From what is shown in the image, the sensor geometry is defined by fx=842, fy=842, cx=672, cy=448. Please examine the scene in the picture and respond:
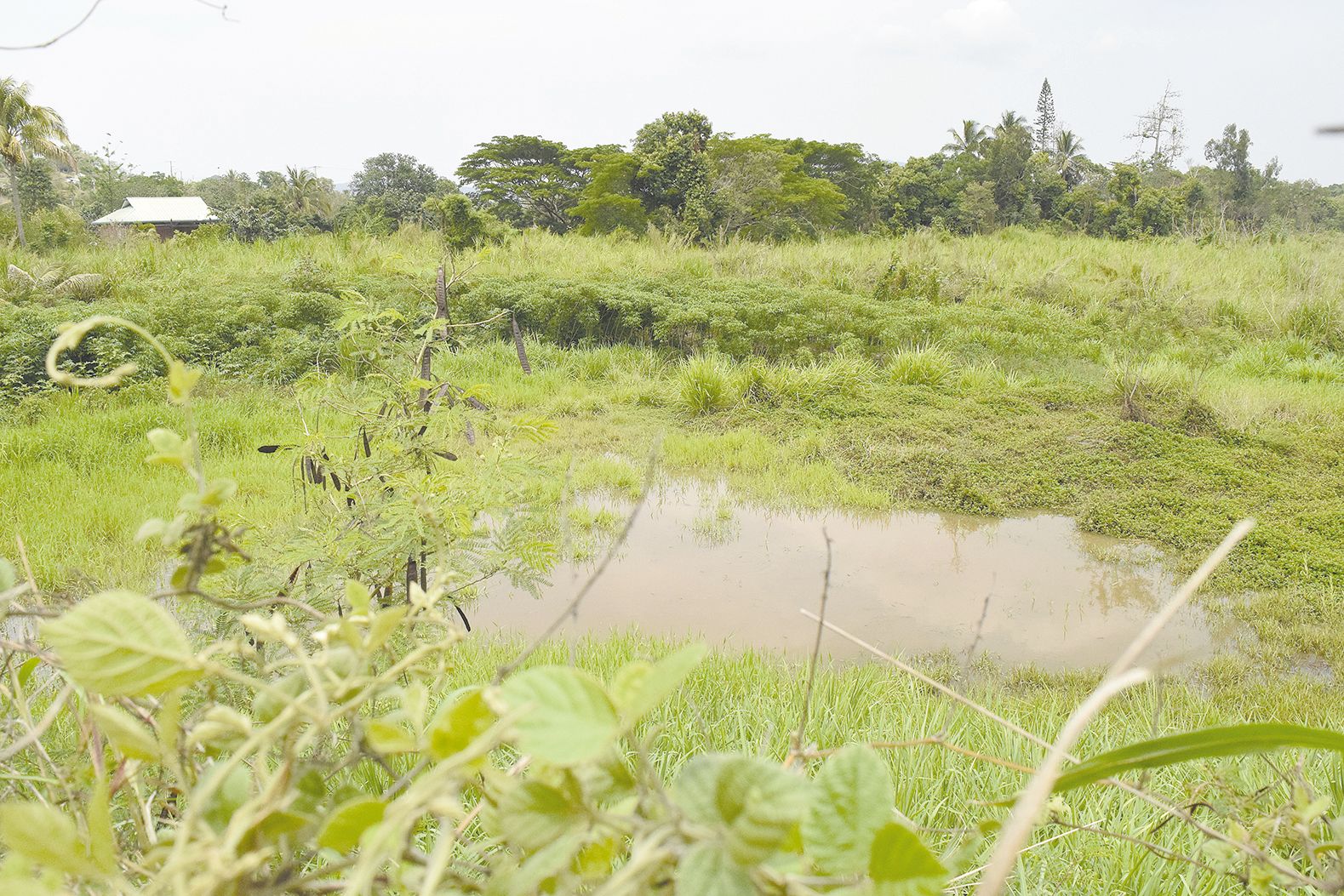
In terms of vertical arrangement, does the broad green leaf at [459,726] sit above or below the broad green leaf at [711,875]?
above

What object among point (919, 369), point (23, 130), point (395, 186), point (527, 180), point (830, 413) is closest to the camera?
point (830, 413)

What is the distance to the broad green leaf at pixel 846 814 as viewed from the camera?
22 cm

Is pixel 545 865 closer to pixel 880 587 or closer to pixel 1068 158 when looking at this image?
pixel 880 587

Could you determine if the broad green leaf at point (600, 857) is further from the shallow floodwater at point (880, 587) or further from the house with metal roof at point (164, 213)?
the house with metal roof at point (164, 213)

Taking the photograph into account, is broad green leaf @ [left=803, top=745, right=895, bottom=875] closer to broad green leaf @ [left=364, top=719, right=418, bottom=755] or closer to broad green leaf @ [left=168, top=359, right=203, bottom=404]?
broad green leaf @ [left=364, top=719, right=418, bottom=755]

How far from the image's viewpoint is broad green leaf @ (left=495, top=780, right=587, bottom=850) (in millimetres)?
206

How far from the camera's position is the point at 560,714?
20 cm

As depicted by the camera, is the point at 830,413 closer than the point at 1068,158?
Yes

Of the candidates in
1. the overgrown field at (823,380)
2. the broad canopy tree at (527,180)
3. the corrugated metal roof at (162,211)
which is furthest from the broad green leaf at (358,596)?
the corrugated metal roof at (162,211)

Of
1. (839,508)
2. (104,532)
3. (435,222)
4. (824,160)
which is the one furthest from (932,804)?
(824,160)

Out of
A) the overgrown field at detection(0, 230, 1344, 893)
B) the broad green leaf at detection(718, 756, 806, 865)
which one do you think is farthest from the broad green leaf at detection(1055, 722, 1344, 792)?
the overgrown field at detection(0, 230, 1344, 893)

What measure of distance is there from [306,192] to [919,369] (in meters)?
23.1

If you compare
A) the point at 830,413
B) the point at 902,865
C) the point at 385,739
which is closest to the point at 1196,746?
the point at 902,865

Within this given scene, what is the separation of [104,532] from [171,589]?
4055 millimetres
